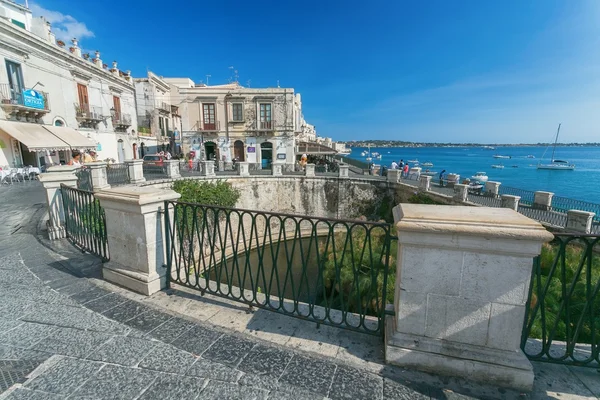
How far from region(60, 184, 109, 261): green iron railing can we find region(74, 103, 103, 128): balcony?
16014mm

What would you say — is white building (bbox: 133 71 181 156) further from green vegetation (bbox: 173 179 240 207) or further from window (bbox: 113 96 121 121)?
green vegetation (bbox: 173 179 240 207)

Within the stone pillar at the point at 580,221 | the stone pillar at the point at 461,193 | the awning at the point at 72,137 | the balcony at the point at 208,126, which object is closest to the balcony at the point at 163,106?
the balcony at the point at 208,126

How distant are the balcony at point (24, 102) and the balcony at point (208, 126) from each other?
11641 millimetres

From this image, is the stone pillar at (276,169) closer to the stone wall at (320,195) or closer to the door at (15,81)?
the stone wall at (320,195)

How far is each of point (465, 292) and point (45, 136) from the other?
64.1 feet

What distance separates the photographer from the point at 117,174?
1288cm

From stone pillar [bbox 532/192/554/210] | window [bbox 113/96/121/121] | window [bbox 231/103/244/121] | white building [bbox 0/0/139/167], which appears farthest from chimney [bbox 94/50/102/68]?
stone pillar [bbox 532/192/554/210]

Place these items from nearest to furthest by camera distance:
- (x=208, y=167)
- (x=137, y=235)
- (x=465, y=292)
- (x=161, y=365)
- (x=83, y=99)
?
(x=465, y=292) → (x=161, y=365) → (x=137, y=235) → (x=208, y=167) → (x=83, y=99)

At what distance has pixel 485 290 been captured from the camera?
2.02 meters

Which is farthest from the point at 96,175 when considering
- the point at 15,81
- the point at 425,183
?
the point at 425,183

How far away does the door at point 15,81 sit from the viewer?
13.2 m

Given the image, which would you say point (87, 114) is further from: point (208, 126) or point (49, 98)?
point (208, 126)

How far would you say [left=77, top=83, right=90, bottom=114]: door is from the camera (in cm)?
1759

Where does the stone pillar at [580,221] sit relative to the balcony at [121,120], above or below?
below
